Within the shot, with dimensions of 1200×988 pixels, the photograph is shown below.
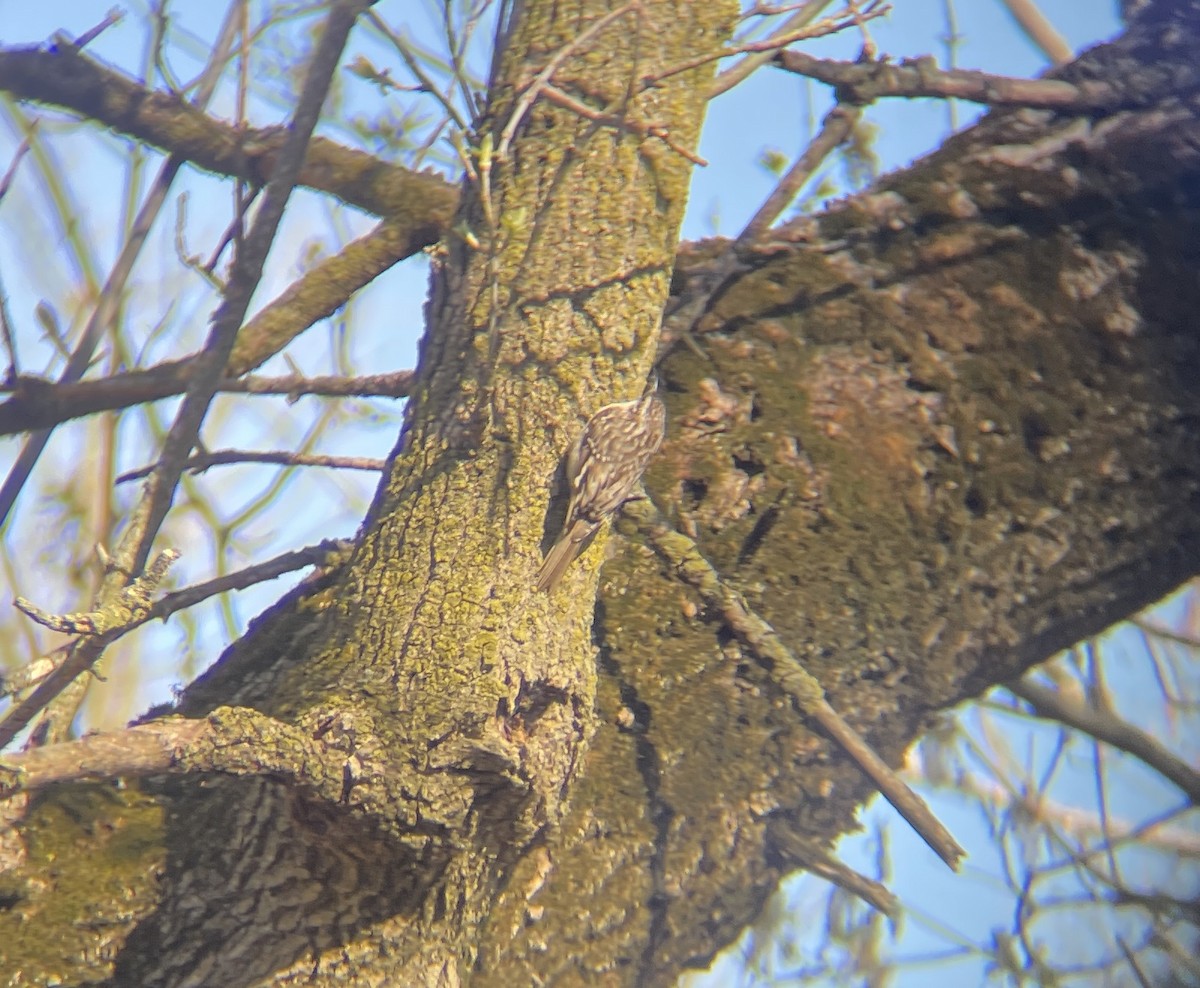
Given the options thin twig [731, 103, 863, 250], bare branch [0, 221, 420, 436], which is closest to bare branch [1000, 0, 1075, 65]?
thin twig [731, 103, 863, 250]

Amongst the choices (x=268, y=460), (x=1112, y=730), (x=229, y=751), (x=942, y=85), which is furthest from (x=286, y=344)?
(x=1112, y=730)

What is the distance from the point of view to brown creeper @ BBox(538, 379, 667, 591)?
163cm

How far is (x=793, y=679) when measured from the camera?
6.06 feet

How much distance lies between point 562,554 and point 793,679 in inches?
19.8

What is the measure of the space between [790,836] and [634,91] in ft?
4.71

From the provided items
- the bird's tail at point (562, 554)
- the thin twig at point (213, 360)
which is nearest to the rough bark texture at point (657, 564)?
the bird's tail at point (562, 554)

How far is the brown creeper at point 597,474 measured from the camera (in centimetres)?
163

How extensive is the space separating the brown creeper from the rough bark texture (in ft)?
0.16

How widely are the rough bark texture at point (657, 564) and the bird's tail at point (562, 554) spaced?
0.10 feet

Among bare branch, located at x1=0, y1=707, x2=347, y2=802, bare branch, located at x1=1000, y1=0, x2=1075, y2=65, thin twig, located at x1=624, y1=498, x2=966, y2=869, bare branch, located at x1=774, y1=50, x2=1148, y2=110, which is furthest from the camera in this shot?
bare branch, located at x1=1000, y1=0, x2=1075, y2=65

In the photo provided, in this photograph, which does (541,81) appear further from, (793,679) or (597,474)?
(793,679)

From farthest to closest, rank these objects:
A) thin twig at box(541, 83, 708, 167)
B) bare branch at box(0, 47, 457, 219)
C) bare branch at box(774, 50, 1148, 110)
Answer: bare branch at box(774, 50, 1148, 110), bare branch at box(0, 47, 457, 219), thin twig at box(541, 83, 708, 167)

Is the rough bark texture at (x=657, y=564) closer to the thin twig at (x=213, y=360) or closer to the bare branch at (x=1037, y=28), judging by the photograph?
the thin twig at (x=213, y=360)

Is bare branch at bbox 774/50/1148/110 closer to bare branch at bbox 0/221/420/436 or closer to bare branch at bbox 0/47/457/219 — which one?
bare branch at bbox 0/47/457/219
